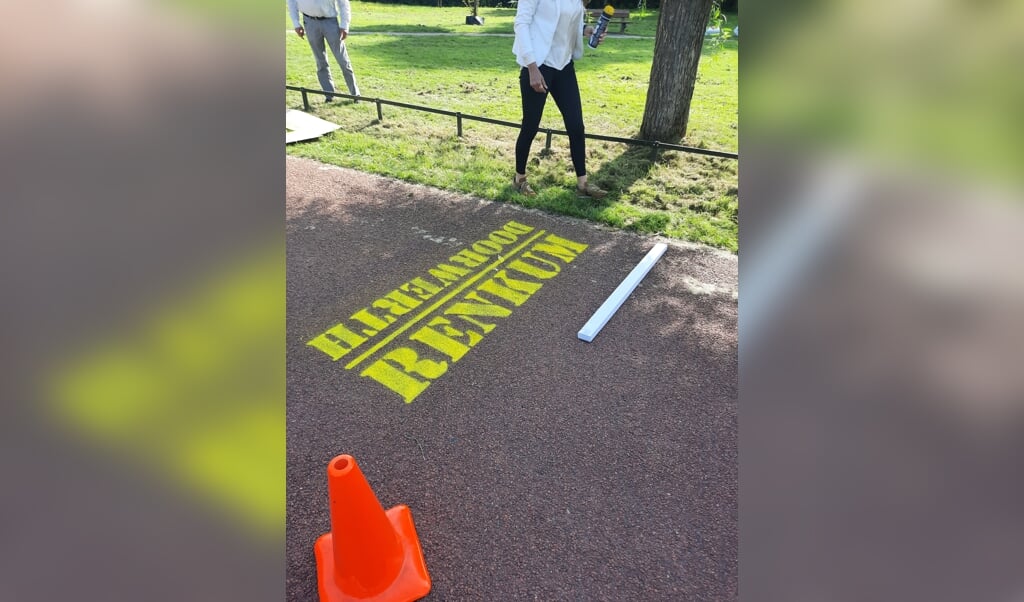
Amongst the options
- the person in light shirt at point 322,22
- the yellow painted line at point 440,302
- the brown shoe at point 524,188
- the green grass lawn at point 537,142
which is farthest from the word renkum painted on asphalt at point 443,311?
the person in light shirt at point 322,22

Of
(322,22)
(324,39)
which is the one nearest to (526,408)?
(322,22)

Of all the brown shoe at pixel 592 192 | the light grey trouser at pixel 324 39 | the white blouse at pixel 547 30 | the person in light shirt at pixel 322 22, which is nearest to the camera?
the white blouse at pixel 547 30

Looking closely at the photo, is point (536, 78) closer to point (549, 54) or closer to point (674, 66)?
point (549, 54)

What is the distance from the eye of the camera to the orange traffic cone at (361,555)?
7.23ft

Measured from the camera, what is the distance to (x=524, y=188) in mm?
6207

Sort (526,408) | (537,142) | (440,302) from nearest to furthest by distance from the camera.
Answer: (526,408), (440,302), (537,142)

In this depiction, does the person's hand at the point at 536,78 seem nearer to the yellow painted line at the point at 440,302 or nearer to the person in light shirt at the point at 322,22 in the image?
the yellow painted line at the point at 440,302

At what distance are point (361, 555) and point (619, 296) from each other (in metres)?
2.73

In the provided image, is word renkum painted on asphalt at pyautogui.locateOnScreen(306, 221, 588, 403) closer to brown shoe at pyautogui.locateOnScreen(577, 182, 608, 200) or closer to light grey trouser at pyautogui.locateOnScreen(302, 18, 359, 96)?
brown shoe at pyautogui.locateOnScreen(577, 182, 608, 200)

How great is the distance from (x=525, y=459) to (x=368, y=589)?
1.00 metres

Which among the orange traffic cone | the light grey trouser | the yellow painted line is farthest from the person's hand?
the light grey trouser

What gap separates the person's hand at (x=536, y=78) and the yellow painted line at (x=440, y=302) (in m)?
1.34

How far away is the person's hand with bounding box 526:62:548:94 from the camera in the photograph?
5175 millimetres
